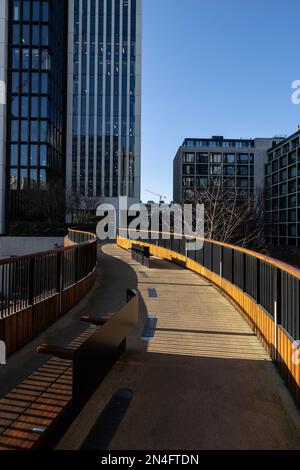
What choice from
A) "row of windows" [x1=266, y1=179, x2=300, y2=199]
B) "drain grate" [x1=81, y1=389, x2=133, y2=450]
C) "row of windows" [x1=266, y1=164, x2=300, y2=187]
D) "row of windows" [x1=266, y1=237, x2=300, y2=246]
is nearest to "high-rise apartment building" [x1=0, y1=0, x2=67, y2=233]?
"row of windows" [x1=266, y1=237, x2=300, y2=246]

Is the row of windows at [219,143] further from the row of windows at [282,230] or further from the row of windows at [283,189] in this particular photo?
the row of windows at [282,230]

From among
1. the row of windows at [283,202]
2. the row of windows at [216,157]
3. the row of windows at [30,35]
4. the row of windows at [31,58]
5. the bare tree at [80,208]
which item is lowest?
the bare tree at [80,208]

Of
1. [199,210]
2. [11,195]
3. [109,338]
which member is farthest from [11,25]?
[109,338]

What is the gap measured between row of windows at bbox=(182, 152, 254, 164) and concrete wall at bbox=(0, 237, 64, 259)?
53.9 m

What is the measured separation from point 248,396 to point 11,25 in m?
55.6

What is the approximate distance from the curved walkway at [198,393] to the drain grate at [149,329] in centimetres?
9

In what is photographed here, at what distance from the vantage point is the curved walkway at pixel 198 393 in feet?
10.8

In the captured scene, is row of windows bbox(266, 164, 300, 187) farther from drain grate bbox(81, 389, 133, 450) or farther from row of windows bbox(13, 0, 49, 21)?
drain grate bbox(81, 389, 133, 450)

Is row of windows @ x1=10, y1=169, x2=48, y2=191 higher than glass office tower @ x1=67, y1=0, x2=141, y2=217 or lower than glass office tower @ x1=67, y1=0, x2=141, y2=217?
lower

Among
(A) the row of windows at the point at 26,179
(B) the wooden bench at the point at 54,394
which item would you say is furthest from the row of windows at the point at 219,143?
(B) the wooden bench at the point at 54,394

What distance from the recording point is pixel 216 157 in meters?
83.4

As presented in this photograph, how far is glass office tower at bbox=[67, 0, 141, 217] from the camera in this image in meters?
55.5

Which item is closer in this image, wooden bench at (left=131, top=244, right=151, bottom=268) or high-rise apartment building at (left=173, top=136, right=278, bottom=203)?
wooden bench at (left=131, top=244, right=151, bottom=268)

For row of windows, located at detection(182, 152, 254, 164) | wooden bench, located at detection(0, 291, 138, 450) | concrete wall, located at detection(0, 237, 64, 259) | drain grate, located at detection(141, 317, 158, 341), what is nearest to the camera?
wooden bench, located at detection(0, 291, 138, 450)
